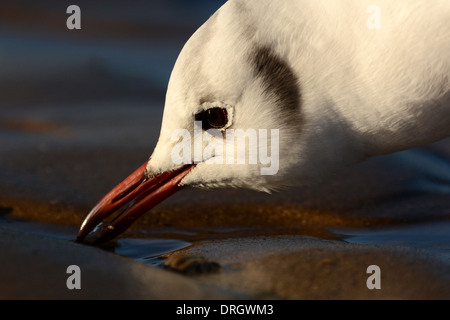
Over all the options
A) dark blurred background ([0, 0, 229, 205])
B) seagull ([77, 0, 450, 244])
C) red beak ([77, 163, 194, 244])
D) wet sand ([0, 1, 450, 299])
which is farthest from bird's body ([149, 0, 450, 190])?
dark blurred background ([0, 0, 229, 205])

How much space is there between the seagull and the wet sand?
1.39ft

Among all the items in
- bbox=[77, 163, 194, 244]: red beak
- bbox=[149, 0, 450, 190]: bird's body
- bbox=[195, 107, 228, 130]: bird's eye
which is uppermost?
bbox=[149, 0, 450, 190]: bird's body

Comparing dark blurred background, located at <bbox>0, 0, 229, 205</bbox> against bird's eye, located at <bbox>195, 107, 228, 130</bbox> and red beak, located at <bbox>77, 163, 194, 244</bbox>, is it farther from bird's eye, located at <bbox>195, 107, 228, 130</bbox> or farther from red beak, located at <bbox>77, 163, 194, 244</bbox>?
bird's eye, located at <bbox>195, 107, 228, 130</bbox>

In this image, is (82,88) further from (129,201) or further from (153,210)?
(129,201)

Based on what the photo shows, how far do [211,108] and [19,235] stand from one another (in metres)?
0.79

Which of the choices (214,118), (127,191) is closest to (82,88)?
(127,191)

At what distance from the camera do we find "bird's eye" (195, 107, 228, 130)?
2.84 meters

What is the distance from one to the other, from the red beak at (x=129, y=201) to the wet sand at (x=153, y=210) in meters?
0.09

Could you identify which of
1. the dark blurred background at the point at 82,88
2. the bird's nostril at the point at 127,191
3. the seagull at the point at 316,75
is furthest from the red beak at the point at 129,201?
the dark blurred background at the point at 82,88

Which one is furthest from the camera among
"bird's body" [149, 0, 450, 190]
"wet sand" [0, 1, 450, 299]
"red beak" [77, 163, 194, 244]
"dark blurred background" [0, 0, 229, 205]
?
"dark blurred background" [0, 0, 229, 205]

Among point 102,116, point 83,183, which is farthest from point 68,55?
point 83,183

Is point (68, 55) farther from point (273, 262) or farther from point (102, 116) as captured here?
point (273, 262)

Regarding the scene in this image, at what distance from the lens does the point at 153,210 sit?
11.6 ft
